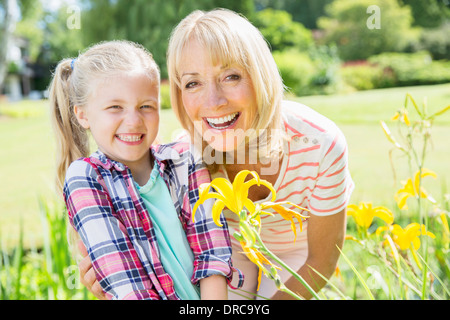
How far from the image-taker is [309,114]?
1.29 m

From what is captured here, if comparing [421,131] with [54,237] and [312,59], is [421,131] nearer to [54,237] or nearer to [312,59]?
[54,237]

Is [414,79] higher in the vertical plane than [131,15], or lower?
lower

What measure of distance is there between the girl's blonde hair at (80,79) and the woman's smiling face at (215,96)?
10 cm

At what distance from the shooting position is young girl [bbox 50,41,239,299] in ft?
3.17

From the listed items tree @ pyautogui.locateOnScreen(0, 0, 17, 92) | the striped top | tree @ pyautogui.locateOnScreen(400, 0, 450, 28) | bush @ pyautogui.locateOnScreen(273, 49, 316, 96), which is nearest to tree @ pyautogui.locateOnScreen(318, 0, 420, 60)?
tree @ pyautogui.locateOnScreen(400, 0, 450, 28)

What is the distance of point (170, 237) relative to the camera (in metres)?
1.05

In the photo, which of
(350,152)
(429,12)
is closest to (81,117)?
(350,152)

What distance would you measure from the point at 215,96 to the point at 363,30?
7.90m

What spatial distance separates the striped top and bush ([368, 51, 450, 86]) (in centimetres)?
729

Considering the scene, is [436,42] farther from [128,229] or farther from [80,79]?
[128,229]

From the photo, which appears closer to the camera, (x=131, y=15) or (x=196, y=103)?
(x=196, y=103)

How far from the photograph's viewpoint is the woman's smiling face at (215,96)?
1.08 m
